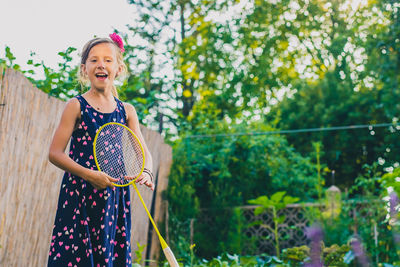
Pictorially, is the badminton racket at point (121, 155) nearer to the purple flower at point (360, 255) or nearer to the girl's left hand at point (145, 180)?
the girl's left hand at point (145, 180)

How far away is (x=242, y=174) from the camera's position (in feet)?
22.7

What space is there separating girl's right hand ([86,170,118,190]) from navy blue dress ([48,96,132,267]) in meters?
0.10

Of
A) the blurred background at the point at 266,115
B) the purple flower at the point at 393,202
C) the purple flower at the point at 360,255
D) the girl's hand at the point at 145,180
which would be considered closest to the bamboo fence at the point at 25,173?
the blurred background at the point at 266,115

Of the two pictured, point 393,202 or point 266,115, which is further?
point 266,115

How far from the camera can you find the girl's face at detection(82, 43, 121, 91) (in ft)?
7.24

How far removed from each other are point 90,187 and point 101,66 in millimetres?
524

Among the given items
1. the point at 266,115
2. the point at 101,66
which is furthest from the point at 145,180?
the point at 266,115

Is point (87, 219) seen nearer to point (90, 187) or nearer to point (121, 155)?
→ point (90, 187)

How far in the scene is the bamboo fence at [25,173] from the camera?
2992 mm

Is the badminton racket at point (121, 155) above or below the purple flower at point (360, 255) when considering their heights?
above

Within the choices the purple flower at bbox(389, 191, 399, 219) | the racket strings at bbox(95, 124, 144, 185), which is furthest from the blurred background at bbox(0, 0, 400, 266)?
the racket strings at bbox(95, 124, 144, 185)

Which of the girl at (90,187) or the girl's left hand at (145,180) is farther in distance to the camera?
the girl's left hand at (145,180)

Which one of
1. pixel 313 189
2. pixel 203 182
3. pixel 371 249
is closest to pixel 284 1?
pixel 313 189

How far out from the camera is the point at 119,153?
222cm
